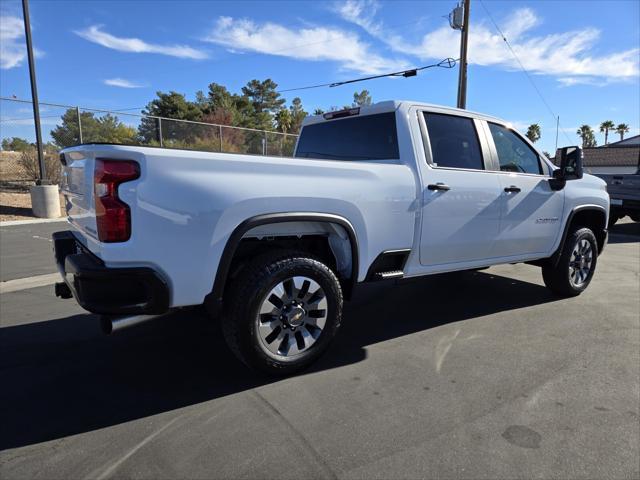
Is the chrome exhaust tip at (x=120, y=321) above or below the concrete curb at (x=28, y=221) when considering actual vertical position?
above

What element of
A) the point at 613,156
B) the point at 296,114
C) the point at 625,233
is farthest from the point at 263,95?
the point at 625,233

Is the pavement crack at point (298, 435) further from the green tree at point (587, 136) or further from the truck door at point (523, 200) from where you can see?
the green tree at point (587, 136)

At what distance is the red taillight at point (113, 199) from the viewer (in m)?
2.48

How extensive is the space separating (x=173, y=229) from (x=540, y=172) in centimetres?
394

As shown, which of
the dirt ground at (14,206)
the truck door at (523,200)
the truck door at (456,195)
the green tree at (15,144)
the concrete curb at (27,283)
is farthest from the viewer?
the green tree at (15,144)

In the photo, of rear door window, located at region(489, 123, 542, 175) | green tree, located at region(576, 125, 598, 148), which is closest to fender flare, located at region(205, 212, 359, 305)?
rear door window, located at region(489, 123, 542, 175)

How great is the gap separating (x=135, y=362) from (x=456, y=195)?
2.90 meters

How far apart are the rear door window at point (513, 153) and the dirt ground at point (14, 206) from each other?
11.4 metres

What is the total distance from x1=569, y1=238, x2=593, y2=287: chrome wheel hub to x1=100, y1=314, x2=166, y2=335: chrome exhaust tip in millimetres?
4609

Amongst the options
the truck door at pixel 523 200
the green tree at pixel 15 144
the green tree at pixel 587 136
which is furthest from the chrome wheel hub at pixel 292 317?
the green tree at pixel 587 136

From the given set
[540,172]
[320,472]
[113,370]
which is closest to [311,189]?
[320,472]

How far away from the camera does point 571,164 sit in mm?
4715

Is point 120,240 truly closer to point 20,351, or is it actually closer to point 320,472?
point 320,472

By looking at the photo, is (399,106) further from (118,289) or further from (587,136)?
(587,136)
